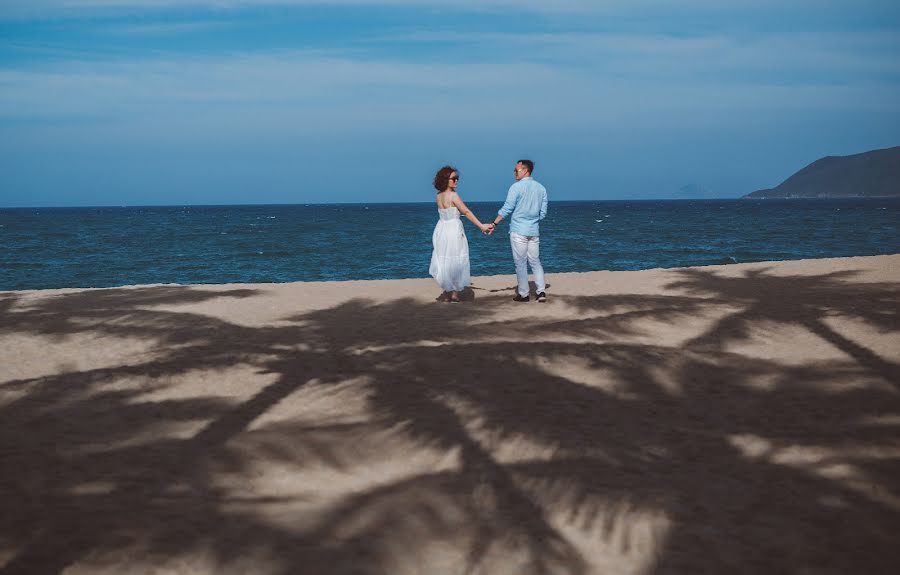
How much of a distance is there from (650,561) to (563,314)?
294 inches

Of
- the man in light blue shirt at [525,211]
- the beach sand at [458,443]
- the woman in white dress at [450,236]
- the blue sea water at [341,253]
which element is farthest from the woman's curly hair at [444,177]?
the blue sea water at [341,253]

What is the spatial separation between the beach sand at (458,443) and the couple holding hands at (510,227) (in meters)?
0.92

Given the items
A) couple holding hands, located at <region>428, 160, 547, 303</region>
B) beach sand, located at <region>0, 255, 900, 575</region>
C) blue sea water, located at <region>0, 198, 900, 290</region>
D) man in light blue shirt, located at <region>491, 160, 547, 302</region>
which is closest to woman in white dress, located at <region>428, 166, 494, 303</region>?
couple holding hands, located at <region>428, 160, 547, 303</region>

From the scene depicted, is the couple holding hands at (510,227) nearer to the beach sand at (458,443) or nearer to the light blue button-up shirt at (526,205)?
the light blue button-up shirt at (526,205)

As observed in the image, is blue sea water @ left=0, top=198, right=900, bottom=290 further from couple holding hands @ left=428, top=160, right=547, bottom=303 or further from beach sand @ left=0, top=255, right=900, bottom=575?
beach sand @ left=0, top=255, right=900, bottom=575

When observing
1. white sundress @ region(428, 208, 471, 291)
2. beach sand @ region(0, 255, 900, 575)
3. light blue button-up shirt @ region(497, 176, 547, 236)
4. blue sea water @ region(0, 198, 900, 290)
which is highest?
light blue button-up shirt @ region(497, 176, 547, 236)

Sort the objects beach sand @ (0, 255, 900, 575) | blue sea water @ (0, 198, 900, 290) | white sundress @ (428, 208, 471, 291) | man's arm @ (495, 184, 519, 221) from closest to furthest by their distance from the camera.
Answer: beach sand @ (0, 255, 900, 575) → man's arm @ (495, 184, 519, 221) → white sundress @ (428, 208, 471, 291) → blue sea water @ (0, 198, 900, 290)

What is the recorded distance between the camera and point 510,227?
37.0 feet

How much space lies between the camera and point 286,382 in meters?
7.90

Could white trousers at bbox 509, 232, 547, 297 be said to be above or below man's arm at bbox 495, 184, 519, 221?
below

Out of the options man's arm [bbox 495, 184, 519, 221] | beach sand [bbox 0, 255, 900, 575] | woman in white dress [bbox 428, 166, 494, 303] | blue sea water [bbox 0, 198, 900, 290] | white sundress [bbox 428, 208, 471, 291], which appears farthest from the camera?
blue sea water [bbox 0, 198, 900, 290]

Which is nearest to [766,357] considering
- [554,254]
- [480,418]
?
[480,418]

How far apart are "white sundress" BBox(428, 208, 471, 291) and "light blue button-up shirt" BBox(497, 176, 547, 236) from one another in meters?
0.87

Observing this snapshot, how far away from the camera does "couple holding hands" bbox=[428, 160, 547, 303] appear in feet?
37.5
